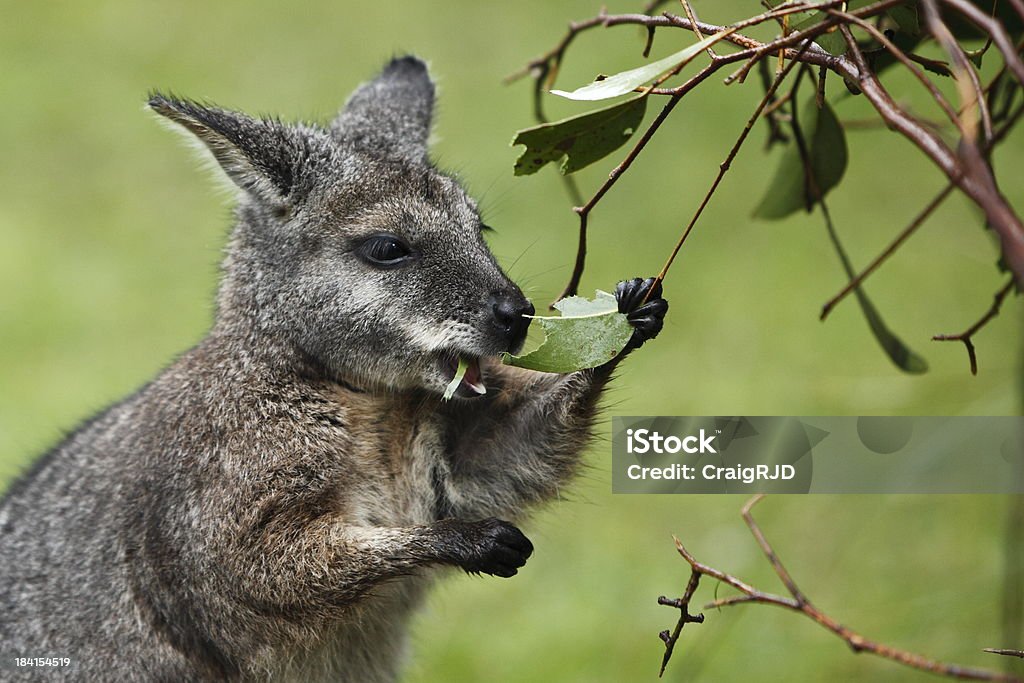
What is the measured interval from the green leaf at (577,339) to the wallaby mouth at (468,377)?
17.2 inches

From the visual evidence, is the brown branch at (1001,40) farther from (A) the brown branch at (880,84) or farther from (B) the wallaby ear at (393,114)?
(B) the wallaby ear at (393,114)

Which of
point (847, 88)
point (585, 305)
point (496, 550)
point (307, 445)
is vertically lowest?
point (496, 550)

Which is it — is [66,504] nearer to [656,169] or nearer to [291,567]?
[291,567]

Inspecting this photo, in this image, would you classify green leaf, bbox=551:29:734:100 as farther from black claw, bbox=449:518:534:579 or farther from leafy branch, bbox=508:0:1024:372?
black claw, bbox=449:518:534:579

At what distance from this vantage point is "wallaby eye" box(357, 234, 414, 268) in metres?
2.99

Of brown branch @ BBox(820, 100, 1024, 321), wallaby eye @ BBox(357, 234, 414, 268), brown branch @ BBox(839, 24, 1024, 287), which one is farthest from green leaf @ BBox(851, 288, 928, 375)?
brown branch @ BBox(839, 24, 1024, 287)

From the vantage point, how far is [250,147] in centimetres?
303

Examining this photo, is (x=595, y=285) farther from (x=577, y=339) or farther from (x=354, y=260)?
(x=577, y=339)

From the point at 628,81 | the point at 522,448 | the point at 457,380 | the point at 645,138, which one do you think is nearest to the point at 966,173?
the point at 645,138

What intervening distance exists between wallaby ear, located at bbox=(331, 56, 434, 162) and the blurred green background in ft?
0.63

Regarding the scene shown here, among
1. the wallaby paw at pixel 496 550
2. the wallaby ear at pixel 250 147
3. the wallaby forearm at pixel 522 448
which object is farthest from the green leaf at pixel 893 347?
the wallaby ear at pixel 250 147

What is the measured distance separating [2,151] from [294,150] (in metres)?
6.45

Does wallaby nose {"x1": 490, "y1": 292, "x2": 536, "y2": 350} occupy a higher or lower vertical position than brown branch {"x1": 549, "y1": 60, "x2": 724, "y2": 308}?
lower

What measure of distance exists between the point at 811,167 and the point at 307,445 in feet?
4.45
